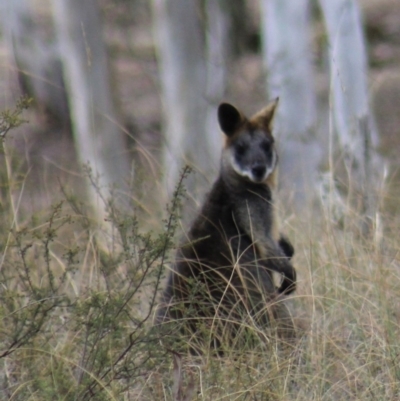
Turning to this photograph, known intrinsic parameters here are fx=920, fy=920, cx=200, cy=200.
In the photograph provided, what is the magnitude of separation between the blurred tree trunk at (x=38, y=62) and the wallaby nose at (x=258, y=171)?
13.0 metres

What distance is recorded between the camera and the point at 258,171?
17.5 feet

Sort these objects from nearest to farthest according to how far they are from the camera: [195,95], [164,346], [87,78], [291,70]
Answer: [164,346], [291,70], [195,95], [87,78]

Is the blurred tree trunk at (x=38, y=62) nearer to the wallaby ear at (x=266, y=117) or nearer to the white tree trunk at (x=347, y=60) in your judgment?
the white tree trunk at (x=347, y=60)

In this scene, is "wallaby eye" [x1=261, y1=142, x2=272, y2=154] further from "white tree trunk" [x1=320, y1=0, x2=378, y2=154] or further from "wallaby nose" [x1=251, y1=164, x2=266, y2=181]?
"white tree trunk" [x1=320, y1=0, x2=378, y2=154]

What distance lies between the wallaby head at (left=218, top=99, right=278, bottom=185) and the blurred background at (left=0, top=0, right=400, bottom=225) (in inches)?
11.9

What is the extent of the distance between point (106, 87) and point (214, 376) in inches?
371

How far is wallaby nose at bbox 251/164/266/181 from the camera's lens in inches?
209

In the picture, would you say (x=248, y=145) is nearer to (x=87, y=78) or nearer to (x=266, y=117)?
(x=266, y=117)

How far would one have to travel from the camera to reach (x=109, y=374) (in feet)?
12.7

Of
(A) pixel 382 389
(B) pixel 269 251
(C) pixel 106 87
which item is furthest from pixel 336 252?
(C) pixel 106 87

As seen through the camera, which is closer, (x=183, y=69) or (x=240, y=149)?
(x=240, y=149)

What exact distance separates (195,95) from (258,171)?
6.69 meters

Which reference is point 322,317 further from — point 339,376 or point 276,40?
point 276,40

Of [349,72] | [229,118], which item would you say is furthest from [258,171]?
[349,72]
